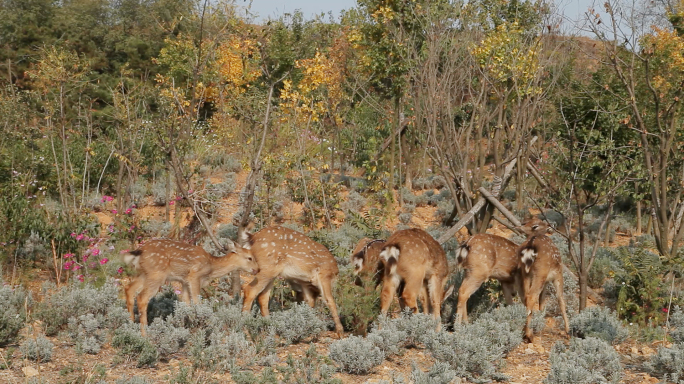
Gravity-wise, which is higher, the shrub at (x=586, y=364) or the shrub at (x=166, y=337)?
the shrub at (x=586, y=364)

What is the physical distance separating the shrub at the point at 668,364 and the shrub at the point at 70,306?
5796mm

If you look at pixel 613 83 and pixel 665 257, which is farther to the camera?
pixel 613 83

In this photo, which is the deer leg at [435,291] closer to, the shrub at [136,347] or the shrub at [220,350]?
the shrub at [220,350]

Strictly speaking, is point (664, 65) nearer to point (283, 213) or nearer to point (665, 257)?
point (665, 257)

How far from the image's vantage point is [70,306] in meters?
8.52

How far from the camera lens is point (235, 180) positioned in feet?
65.3

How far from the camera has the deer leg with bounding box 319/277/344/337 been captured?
885 cm

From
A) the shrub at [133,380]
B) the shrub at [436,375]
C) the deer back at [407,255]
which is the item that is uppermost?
the deer back at [407,255]

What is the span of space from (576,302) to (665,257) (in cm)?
145

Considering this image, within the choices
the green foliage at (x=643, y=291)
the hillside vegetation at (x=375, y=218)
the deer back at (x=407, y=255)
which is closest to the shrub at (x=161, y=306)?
the hillside vegetation at (x=375, y=218)

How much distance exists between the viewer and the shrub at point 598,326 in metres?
8.77

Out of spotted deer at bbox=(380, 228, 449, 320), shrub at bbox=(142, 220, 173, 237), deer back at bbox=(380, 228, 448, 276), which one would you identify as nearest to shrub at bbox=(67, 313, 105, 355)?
spotted deer at bbox=(380, 228, 449, 320)

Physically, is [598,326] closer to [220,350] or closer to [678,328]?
[678,328]

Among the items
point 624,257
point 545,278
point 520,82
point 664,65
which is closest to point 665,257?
point 624,257
